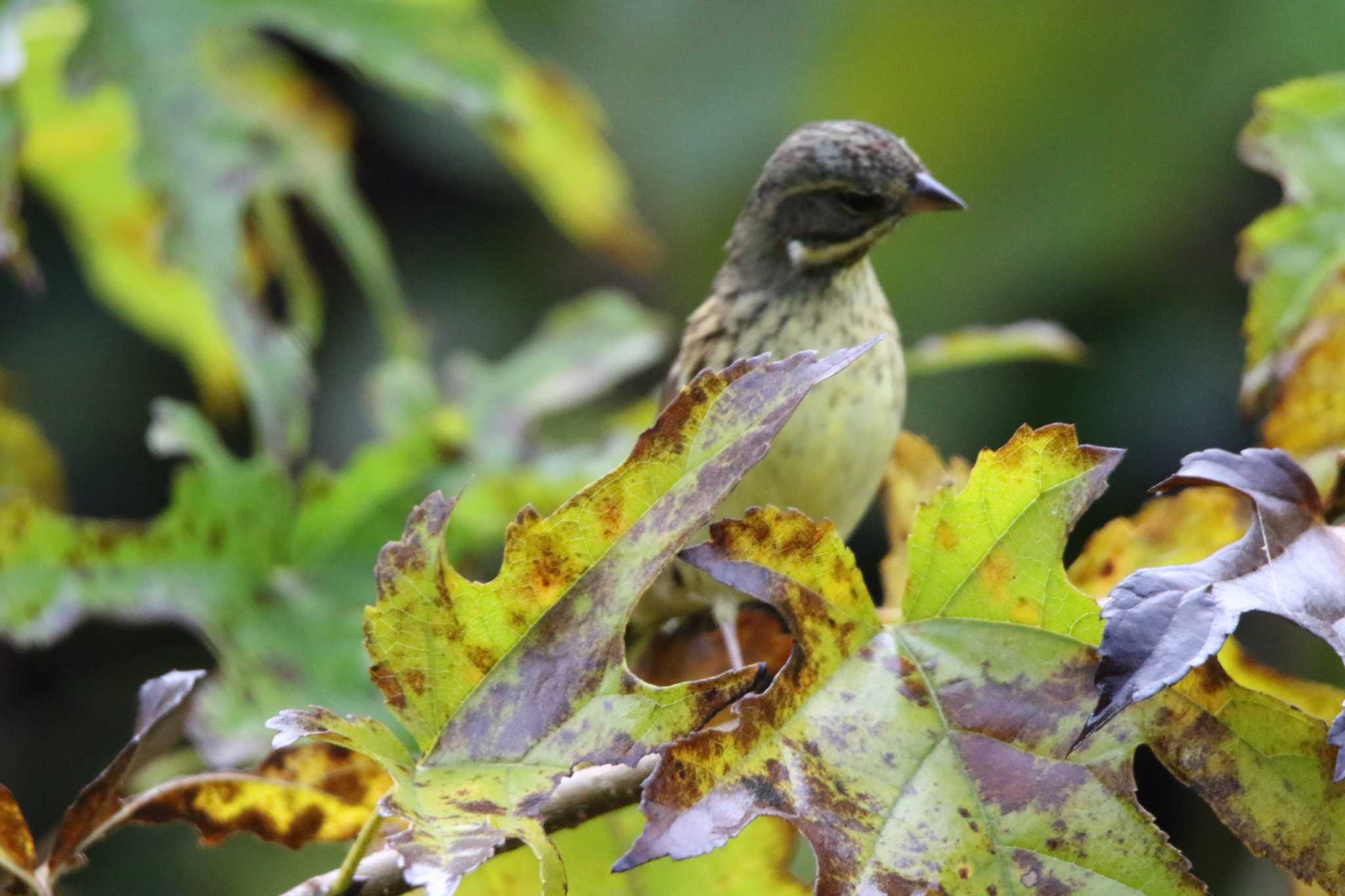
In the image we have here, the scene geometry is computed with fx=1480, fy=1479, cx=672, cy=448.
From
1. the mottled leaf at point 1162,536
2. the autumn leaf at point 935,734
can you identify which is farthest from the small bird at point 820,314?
the autumn leaf at point 935,734

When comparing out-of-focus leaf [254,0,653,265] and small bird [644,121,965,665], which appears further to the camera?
out-of-focus leaf [254,0,653,265]

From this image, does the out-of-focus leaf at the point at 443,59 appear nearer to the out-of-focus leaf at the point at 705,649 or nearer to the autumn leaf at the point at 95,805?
the out-of-focus leaf at the point at 705,649

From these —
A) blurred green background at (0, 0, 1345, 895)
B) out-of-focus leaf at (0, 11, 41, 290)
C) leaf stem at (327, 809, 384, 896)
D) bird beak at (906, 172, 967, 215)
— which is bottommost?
blurred green background at (0, 0, 1345, 895)

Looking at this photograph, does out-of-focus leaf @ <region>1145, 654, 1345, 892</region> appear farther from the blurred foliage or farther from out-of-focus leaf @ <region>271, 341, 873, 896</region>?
the blurred foliage

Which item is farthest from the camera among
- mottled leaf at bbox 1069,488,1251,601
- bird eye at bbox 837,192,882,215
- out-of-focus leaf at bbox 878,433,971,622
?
bird eye at bbox 837,192,882,215

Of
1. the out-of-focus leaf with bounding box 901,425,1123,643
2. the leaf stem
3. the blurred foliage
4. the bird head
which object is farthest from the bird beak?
the leaf stem

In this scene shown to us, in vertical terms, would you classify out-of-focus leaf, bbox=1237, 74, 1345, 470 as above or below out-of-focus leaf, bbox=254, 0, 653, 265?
below

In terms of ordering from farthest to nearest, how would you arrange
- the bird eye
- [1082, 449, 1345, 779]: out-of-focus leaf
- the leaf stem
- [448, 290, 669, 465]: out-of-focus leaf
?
[448, 290, 669, 465]: out-of-focus leaf
the bird eye
the leaf stem
[1082, 449, 1345, 779]: out-of-focus leaf
